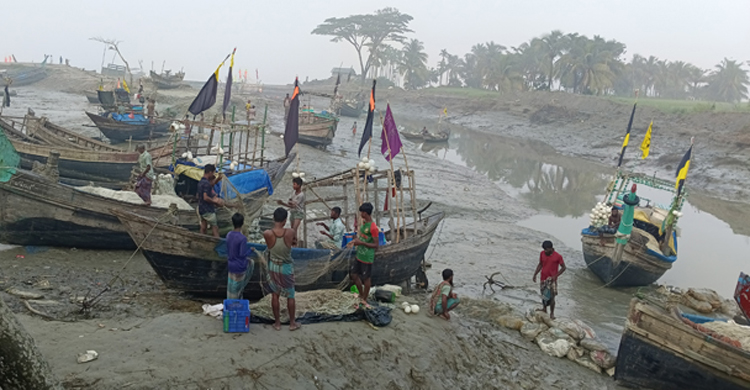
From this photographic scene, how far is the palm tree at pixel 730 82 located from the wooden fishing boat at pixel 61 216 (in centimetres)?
8027

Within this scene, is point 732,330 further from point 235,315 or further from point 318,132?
point 318,132

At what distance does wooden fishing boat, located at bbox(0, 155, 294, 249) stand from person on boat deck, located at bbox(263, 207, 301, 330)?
10.4ft

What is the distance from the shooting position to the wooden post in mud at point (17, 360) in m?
2.98

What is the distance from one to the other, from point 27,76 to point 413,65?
5151 cm

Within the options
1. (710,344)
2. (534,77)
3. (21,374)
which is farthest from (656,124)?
(21,374)

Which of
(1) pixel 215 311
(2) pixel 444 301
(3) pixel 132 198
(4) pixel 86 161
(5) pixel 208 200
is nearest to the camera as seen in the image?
(1) pixel 215 311

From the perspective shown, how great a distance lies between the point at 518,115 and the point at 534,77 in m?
16.3

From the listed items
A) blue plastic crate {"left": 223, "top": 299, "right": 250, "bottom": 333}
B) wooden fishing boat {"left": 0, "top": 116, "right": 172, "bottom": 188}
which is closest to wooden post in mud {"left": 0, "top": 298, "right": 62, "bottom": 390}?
blue plastic crate {"left": 223, "top": 299, "right": 250, "bottom": 333}

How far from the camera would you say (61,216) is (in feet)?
28.8

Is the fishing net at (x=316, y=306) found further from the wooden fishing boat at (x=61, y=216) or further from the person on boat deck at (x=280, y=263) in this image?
the wooden fishing boat at (x=61, y=216)

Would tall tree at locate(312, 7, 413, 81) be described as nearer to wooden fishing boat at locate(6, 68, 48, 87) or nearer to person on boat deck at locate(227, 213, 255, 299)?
wooden fishing boat at locate(6, 68, 48, 87)

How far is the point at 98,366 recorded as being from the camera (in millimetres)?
4688

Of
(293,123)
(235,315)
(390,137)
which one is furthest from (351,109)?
(235,315)

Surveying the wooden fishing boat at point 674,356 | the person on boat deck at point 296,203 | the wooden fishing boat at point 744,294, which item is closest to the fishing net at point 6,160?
the person on boat deck at point 296,203
